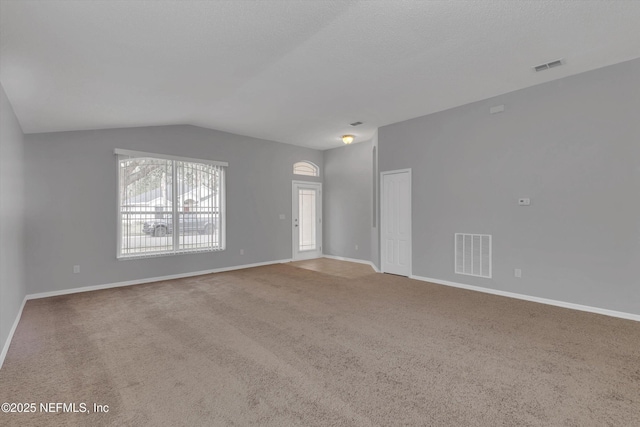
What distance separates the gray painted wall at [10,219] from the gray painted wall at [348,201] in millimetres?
5958

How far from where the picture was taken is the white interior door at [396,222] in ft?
18.9

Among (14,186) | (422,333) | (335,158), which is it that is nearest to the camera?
(422,333)

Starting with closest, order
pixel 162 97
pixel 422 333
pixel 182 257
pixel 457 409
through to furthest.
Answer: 1. pixel 457 409
2. pixel 422 333
3. pixel 162 97
4. pixel 182 257

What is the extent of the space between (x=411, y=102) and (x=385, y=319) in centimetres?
329

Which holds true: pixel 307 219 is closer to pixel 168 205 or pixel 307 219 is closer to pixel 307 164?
pixel 307 164

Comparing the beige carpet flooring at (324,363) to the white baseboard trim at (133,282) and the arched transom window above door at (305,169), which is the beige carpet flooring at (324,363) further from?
the arched transom window above door at (305,169)

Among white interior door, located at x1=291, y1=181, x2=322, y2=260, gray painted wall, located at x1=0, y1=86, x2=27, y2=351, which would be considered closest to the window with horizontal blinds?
gray painted wall, located at x1=0, y1=86, x2=27, y2=351

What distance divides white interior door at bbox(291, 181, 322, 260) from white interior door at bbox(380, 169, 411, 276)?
2453 millimetres

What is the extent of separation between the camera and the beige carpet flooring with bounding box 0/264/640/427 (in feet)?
6.21

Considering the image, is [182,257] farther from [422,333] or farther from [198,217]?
[422,333]

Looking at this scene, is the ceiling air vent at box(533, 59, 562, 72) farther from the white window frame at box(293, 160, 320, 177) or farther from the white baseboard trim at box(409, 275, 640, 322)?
the white window frame at box(293, 160, 320, 177)

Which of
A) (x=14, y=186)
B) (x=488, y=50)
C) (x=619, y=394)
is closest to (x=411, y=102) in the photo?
(x=488, y=50)

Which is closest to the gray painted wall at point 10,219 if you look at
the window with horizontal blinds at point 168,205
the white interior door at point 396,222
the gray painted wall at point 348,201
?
the window with horizontal blinds at point 168,205

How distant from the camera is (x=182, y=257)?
5836 mm
